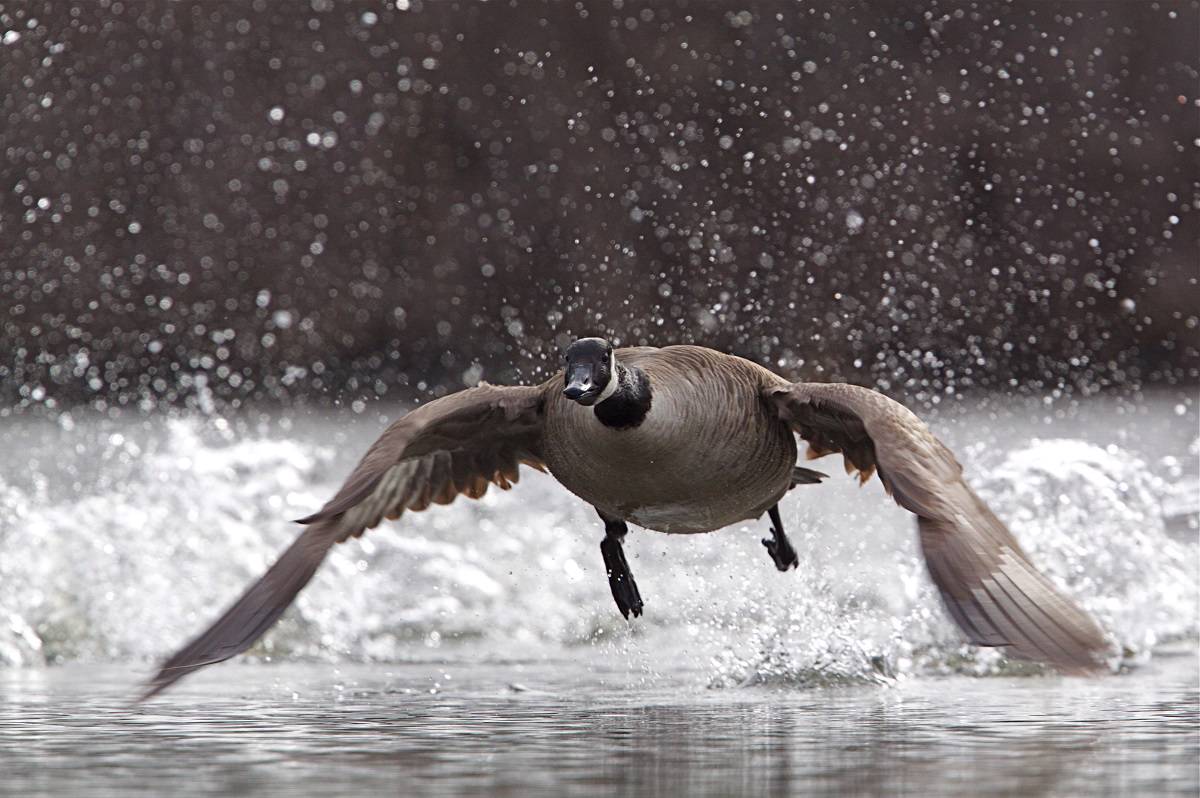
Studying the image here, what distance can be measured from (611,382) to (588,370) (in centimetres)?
17

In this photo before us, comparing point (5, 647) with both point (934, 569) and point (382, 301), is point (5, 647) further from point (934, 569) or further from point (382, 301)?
point (382, 301)

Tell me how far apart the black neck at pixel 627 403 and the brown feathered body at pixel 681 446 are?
0.04 meters

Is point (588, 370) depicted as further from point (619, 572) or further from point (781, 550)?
point (781, 550)

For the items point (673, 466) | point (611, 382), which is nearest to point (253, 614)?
point (611, 382)

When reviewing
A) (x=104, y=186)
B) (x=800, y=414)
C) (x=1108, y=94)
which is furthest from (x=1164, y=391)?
(x=800, y=414)

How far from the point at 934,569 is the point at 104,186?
15398 millimetres

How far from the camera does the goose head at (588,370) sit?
5176mm

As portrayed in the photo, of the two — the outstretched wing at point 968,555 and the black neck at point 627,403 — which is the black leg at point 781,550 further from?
the black neck at point 627,403

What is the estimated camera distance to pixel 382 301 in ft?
61.1

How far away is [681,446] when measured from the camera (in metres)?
5.69

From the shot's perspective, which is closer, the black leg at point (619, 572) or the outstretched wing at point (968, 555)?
the outstretched wing at point (968, 555)

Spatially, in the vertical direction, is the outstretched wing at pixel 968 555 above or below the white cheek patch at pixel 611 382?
below

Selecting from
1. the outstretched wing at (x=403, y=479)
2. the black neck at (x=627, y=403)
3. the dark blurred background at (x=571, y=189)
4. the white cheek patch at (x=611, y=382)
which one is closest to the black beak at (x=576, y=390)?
the white cheek patch at (x=611, y=382)

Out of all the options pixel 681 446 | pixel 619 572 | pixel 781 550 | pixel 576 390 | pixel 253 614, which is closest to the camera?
pixel 253 614
